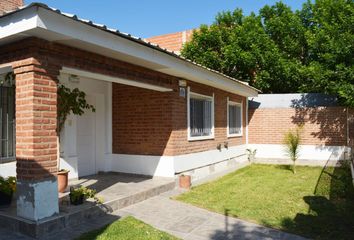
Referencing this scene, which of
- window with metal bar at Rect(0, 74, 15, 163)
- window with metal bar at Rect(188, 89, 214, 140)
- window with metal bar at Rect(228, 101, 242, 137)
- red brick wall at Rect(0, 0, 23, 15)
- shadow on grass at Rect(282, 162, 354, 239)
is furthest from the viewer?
window with metal bar at Rect(228, 101, 242, 137)

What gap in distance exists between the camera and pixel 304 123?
14586 mm

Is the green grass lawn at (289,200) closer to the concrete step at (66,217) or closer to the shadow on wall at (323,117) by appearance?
the concrete step at (66,217)

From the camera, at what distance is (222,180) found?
10.7m

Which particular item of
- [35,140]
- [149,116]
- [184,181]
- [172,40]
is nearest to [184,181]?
[184,181]

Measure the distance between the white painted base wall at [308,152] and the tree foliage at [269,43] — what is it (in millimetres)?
Result: 2426

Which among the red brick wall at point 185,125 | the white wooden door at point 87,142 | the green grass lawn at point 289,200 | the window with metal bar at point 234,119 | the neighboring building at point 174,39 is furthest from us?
the neighboring building at point 174,39

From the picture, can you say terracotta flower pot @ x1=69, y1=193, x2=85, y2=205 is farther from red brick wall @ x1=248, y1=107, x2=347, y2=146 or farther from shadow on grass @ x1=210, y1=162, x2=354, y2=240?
red brick wall @ x1=248, y1=107, x2=347, y2=146

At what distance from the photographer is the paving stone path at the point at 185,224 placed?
5.59m

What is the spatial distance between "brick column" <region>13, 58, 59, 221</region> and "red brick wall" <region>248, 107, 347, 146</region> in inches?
449

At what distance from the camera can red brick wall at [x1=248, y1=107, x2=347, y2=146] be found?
1395cm

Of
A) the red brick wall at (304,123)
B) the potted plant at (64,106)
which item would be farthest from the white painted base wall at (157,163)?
the red brick wall at (304,123)

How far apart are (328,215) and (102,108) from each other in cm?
645

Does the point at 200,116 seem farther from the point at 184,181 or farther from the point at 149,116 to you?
the point at 184,181

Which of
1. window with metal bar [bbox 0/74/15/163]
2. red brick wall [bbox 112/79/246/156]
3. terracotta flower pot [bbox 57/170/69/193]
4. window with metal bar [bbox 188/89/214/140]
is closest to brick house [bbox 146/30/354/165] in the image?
window with metal bar [bbox 188/89/214/140]
